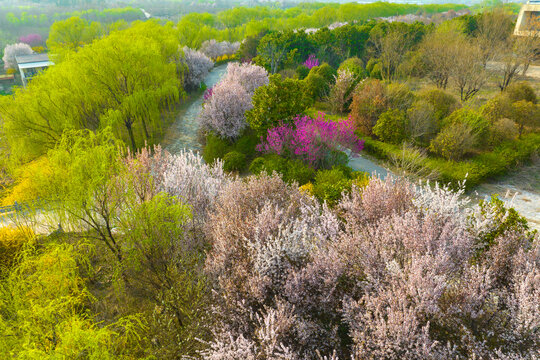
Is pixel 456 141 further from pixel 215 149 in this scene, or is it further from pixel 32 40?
pixel 32 40

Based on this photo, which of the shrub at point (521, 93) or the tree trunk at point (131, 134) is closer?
the tree trunk at point (131, 134)

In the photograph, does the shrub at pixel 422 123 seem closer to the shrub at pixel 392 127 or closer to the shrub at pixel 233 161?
the shrub at pixel 392 127

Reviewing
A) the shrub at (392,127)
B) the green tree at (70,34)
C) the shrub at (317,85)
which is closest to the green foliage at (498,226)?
the shrub at (392,127)

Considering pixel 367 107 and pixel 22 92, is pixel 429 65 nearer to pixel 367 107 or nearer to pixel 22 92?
pixel 367 107

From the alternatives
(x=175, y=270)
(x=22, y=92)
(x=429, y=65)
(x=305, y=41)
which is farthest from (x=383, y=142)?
(x=305, y=41)

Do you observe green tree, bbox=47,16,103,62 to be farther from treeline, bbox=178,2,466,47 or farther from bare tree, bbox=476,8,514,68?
bare tree, bbox=476,8,514,68
